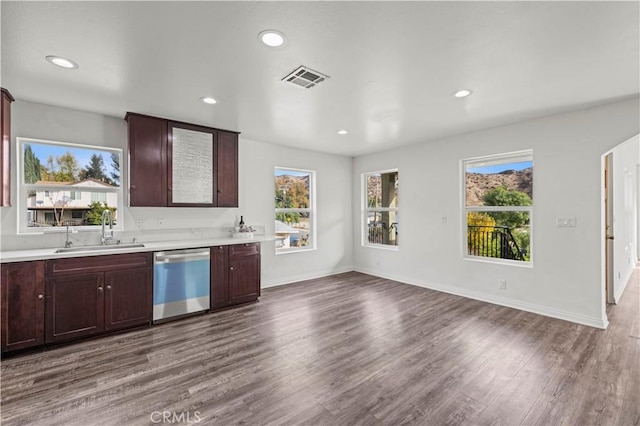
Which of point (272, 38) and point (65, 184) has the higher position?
point (272, 38)

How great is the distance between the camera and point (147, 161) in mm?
3561

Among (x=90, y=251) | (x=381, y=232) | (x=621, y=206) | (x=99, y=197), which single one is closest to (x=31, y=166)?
(x=99, y=197)

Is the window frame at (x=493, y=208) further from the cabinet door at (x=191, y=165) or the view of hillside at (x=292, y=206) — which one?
the cabinet door at (x=191, y=165)

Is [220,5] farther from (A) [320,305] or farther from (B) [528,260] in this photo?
(B) [528,260]

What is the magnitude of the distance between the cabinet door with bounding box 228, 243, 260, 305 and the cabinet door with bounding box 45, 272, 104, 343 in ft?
4.77

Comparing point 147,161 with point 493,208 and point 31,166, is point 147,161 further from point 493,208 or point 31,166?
point 493,208

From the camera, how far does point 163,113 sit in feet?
11.4

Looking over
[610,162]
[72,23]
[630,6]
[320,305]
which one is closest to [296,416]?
[320,305]

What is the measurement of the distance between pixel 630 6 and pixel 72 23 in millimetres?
3387

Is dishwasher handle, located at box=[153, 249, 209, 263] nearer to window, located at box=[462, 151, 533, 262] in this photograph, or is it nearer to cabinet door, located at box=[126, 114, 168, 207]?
cabinet door, located at box=[126, 114, 168, 207]

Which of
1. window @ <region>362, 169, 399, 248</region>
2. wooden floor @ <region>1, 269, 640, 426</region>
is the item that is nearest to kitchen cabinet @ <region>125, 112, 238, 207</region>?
wooden floor @ <region>1, 269, 640, 426</region>

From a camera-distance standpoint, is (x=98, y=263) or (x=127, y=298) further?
(x=127, y=298)

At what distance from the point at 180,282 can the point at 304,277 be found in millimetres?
2479

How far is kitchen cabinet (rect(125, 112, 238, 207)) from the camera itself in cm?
351
